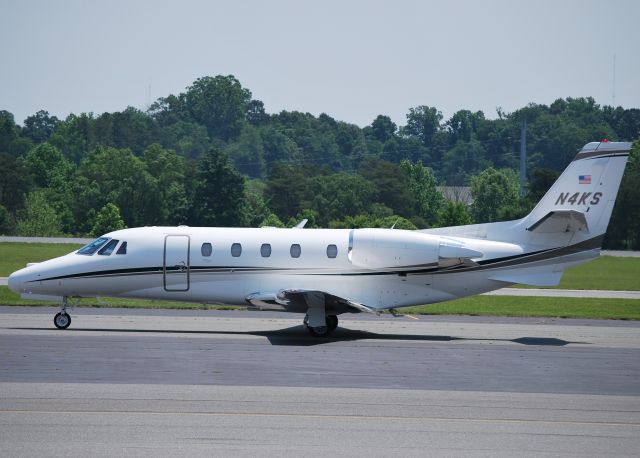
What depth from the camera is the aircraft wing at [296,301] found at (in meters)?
23.5

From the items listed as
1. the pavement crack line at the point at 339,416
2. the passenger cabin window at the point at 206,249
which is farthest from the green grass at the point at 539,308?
the pavement crack line at the point at 339,416

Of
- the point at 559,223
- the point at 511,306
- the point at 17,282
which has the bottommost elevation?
the point at 511,306

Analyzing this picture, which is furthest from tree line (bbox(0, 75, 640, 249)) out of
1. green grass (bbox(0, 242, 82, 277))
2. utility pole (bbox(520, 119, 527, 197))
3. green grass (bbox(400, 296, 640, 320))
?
green grass (bbox(400, 296, 640, 320))

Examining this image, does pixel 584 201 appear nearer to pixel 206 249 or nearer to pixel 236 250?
pixel 236 250

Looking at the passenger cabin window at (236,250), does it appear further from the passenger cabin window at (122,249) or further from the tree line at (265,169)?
the tree line at (265,169)

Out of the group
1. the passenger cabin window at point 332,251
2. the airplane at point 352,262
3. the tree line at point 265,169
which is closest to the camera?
the airplane at point 352,262

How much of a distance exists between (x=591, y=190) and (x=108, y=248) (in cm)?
1288

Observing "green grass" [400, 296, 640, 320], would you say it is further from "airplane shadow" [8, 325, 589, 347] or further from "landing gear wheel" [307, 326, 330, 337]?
"landing gear wheel" [307, 326, 330, 337]

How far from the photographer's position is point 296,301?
24.0m

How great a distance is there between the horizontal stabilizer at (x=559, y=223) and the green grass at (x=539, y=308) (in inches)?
270

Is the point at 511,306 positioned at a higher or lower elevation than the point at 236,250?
lower

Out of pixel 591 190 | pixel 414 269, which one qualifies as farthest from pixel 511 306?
pixel 414 269

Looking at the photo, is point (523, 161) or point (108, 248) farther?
point (523, 161)

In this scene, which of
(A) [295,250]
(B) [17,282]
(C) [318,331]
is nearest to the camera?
(C) [318,331]
